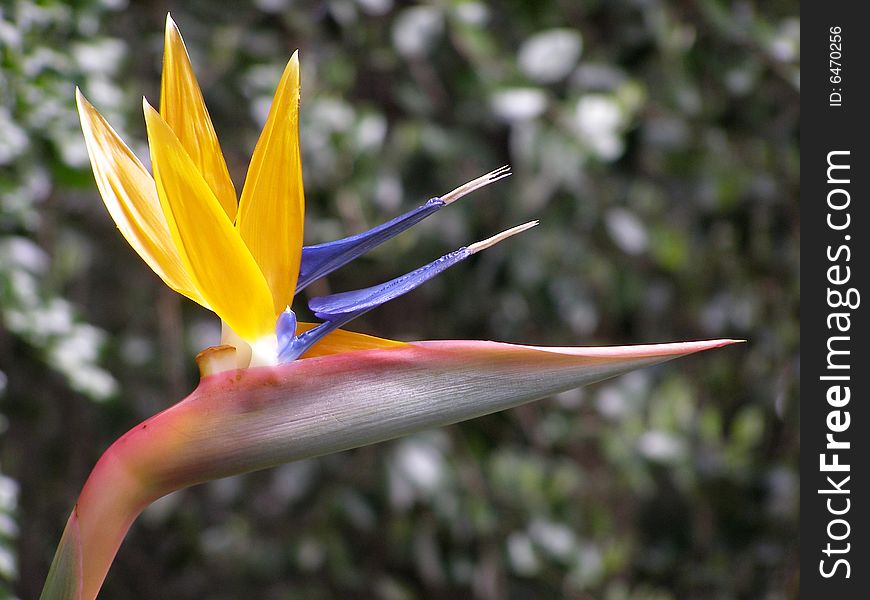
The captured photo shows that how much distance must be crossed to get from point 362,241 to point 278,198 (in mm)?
37

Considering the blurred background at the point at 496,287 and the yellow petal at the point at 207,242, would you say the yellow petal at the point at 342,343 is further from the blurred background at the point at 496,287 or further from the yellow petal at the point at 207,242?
the blurred background at the point at 496,287

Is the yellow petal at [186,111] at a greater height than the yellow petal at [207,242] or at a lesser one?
greater

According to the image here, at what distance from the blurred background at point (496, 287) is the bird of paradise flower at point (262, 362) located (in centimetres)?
42

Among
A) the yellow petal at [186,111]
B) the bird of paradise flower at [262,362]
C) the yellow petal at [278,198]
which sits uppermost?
the yellow petal at [186,111]

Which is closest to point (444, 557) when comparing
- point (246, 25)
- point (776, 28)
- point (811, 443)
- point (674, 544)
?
point (674, 544)

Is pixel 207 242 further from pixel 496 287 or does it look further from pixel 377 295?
pixel 496 287

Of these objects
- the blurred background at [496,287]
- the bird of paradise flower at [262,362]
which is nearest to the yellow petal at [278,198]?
the bird of paradise flower at [262,362]

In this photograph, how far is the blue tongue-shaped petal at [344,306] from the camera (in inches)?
13.3

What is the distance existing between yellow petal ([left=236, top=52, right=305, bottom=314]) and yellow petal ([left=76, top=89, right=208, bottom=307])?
0.03 meters

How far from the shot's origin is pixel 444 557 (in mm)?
927

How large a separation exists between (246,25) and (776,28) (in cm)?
54

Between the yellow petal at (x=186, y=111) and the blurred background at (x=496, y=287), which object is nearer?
the yellow petal at (x=186, y=111)

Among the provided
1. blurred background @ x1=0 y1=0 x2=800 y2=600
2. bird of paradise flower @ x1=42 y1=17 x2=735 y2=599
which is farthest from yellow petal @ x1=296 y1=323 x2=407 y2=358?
blurred background @ x1=0 y1=0 x2=800 y2=600

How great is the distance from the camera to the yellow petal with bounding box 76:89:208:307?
13.7 inches
